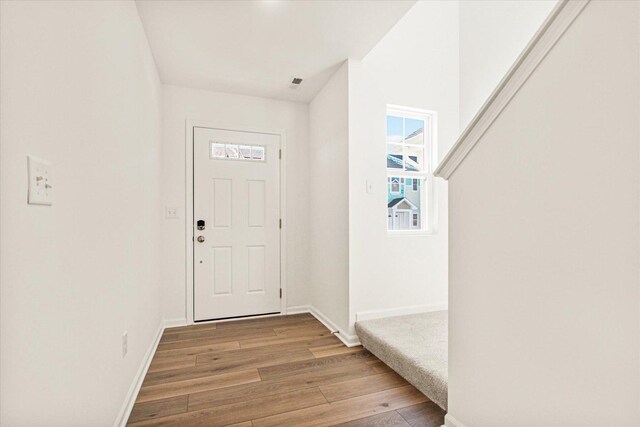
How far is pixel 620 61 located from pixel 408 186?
230cm

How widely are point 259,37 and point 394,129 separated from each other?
147 centimetres

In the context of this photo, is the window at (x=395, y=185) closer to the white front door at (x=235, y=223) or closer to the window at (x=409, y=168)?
the window at (x=409, y=168)

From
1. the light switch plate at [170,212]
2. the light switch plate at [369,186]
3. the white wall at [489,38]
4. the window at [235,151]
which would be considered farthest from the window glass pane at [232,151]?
the white wall at [489,38]

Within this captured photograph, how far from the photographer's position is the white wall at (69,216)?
0.74 meters

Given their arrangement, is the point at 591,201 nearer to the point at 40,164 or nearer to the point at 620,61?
the point at 620,61

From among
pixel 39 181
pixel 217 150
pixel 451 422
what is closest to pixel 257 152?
pixel 217 150

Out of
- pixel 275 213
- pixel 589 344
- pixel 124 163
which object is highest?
pixel 124 163

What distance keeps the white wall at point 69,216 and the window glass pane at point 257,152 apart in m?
1.60

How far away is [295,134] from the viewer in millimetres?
3650

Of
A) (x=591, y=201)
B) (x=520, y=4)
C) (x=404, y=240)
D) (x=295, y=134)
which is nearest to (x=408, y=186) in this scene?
(x=404, y=240)

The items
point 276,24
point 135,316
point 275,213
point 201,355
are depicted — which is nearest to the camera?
point 135,316

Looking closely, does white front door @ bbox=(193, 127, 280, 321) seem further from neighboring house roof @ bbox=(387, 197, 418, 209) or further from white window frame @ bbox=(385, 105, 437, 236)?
white window frame @ bbox=(385, 105, 437, 236)

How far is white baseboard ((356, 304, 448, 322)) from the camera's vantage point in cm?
271

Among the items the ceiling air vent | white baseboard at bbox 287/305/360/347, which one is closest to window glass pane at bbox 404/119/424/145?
the ceiling air vent
